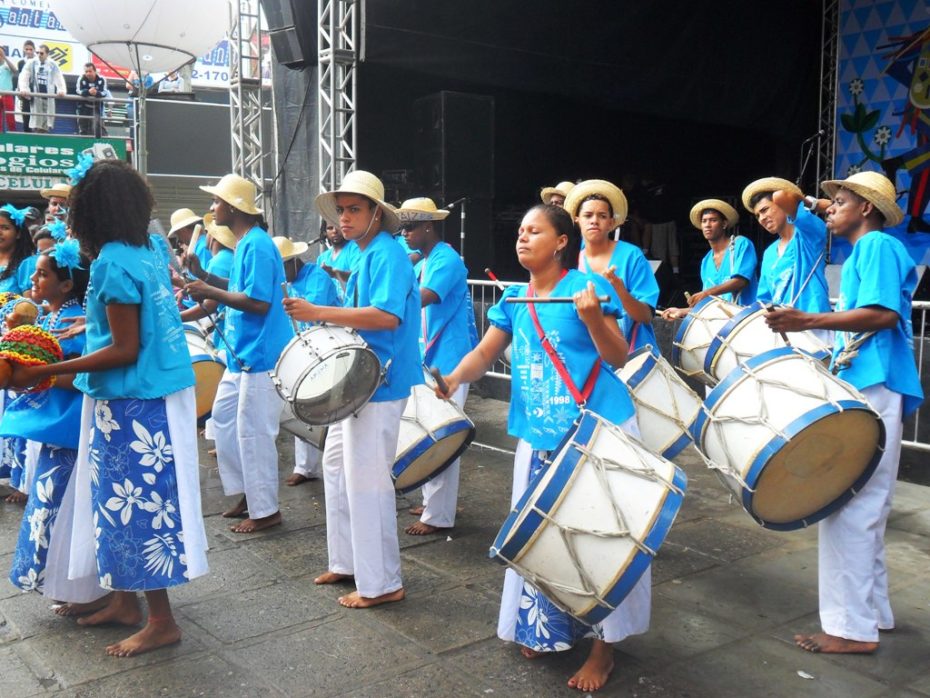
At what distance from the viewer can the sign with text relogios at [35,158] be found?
548 inches

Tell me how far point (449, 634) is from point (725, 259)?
4.31 meters

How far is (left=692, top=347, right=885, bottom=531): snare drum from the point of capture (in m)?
3.32

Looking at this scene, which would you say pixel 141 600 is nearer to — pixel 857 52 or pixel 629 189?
pixel 629 189

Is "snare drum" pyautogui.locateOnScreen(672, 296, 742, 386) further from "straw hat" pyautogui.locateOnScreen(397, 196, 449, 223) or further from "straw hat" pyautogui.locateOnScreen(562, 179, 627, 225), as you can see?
"straw hat" pyautogui.locateOnScreen(397, 196, 449, 223)

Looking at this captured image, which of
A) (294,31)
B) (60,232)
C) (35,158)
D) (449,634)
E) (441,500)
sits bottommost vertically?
(449,634)

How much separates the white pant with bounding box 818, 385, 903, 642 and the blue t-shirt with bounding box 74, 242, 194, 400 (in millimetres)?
2610

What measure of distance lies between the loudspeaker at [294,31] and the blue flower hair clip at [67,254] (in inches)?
252

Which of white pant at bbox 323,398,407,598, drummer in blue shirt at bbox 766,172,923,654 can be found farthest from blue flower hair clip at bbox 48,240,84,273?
drummer in blue shirt at bbox 766,172,923,654

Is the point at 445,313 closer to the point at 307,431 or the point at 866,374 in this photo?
the point at 307,431

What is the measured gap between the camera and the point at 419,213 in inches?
222

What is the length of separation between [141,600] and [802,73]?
12.6 m

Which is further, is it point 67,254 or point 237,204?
point 237,204

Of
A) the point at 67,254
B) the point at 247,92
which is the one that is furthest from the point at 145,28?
the point at 67,254

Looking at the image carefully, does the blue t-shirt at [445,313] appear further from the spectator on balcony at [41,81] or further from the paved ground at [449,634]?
the spectator on balcony at [41,81]
